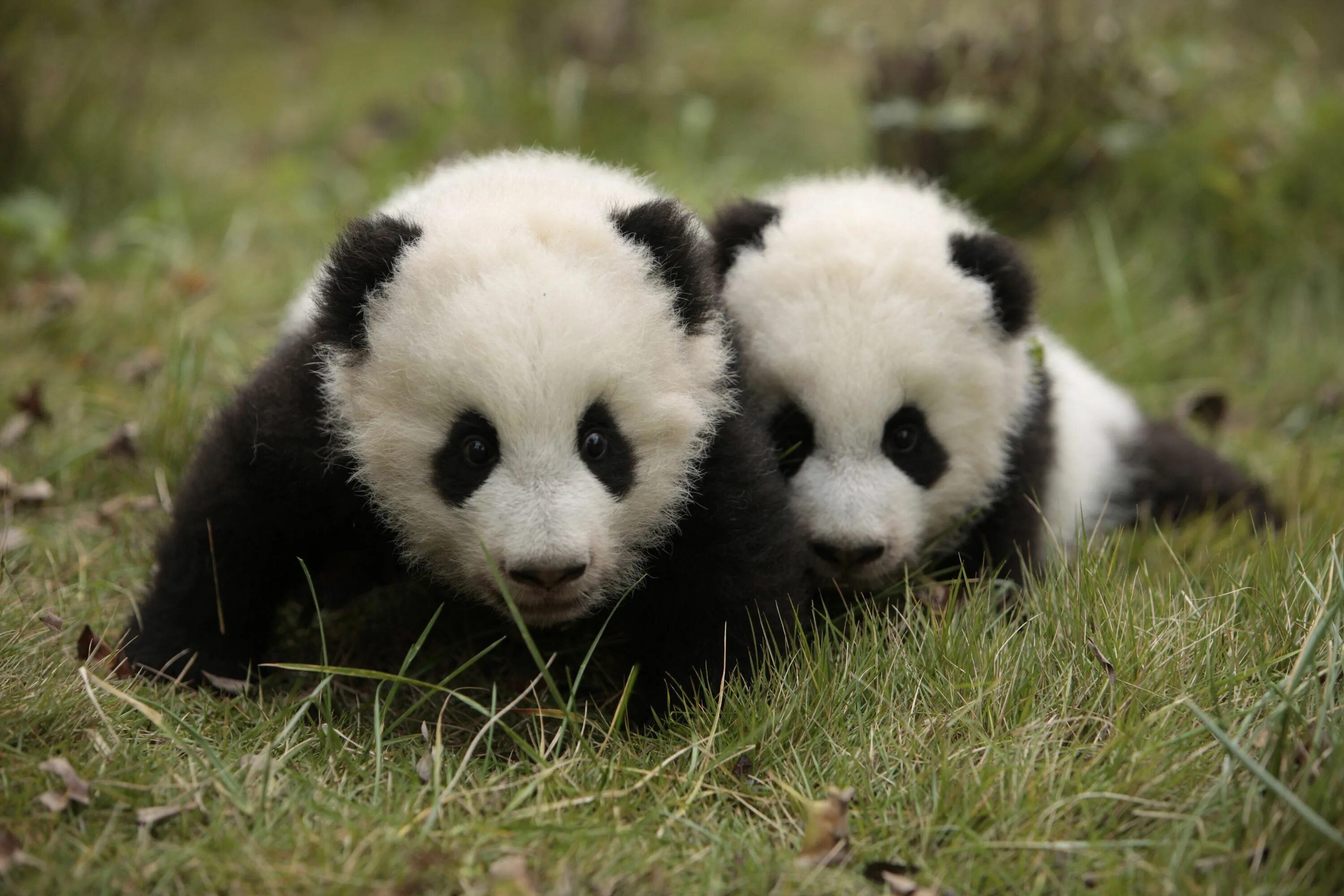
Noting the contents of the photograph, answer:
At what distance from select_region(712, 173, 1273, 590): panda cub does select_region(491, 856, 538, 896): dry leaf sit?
1518 mm

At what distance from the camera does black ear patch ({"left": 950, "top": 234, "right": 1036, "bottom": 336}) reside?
4211mm

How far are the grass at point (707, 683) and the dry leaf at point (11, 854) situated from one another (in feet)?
0.05

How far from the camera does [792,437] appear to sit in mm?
4074

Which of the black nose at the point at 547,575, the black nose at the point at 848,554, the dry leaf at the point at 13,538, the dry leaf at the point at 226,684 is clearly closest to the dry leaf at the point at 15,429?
the dry leaf at the point at 13,538

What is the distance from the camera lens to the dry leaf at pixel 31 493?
15.4 feet

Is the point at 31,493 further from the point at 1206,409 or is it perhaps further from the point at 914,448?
the point at 1206,409

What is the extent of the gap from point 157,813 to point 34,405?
308cm

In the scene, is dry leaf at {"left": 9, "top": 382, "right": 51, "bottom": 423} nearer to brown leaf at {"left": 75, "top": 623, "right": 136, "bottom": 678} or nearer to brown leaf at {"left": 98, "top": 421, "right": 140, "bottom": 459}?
brown leaf at {"left": 98, "top": 421, "right": 140, "bottom": 459}

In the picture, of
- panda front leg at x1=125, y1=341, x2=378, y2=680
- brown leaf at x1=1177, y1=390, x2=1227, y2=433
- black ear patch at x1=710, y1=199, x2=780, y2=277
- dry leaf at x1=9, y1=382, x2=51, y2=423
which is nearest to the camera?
panda front leg at x1=125, y1=341, x2=378, y2=680

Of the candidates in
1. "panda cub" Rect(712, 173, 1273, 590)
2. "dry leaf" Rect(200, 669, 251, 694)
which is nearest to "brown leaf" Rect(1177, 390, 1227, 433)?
"panda cub" Rect(712, 173, 1273, 590)

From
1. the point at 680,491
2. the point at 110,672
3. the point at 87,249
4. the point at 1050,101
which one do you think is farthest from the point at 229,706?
the point at 1050,101

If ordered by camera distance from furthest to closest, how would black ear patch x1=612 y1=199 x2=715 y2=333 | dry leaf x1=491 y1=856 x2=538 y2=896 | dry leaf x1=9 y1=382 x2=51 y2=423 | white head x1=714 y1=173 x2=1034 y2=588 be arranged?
dry leaf x1=9 y1=382 x2=51 y2=423
white head x1=714 y1=173 x2=1034 y2=588
black ear patch x1=612 y1=199 x2=715 y2=333
dry leaf x1=491 y1=856 x2=538 y2=896

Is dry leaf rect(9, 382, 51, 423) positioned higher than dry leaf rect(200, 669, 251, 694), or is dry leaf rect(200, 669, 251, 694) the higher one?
dry leaf rect(9, 382, 51, 423)

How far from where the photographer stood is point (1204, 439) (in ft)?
20.7
